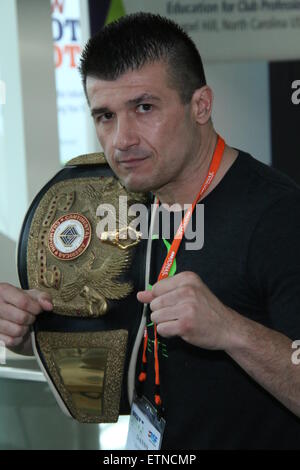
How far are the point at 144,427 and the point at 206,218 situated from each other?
1.54 feet

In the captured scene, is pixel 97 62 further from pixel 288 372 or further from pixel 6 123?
pixel 6 123

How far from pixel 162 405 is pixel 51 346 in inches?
10.7

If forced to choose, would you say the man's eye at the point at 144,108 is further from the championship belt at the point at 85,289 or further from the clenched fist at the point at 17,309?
the clenched fist at the point at 17,309

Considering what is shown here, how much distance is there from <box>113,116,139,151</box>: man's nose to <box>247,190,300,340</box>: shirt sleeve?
0.30 metres

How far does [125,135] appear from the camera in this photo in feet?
4.52

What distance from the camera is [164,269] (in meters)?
1.41

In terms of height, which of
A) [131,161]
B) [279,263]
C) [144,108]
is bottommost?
[279,263]

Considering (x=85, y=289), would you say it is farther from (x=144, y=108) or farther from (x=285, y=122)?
(x=285, y=122)

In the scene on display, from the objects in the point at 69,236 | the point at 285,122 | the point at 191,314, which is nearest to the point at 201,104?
the point at 69,236

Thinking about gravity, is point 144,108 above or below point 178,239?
above

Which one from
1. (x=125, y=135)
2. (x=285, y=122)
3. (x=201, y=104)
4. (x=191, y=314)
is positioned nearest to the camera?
(x=191, y=314)

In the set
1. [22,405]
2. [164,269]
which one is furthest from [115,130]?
[22,405]

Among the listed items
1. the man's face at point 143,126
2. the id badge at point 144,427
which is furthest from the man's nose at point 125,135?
the id badge at point 144,427

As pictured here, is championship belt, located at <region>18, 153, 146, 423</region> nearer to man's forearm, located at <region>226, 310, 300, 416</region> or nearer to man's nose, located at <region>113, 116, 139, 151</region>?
man's nose, located at <region>113, 116, 139, 151</region>
